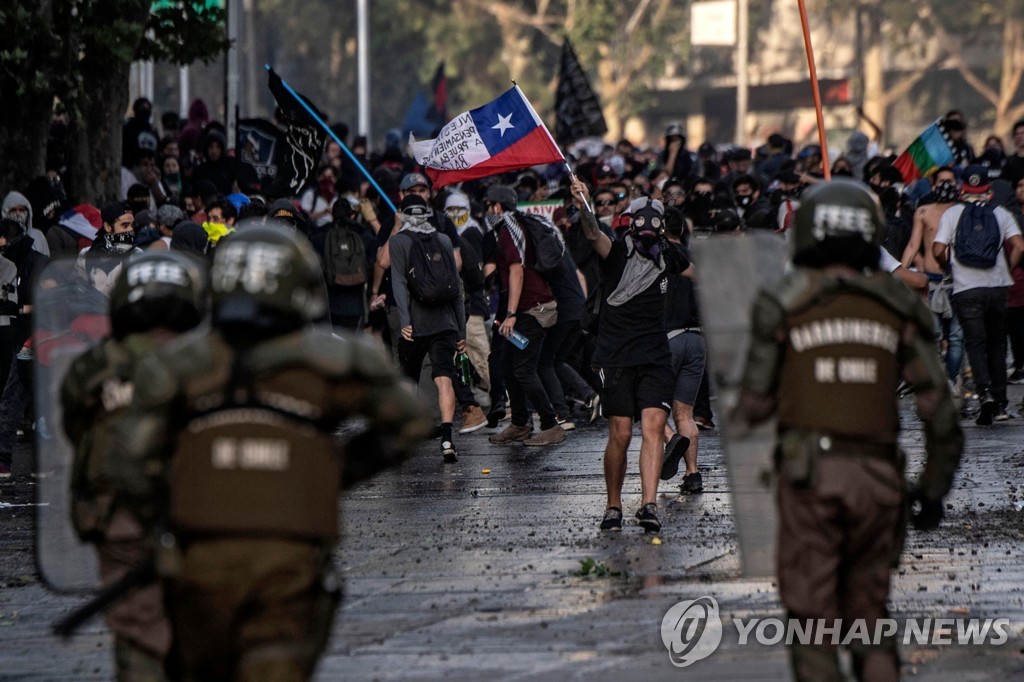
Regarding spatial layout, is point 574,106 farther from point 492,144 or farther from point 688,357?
point 688,357

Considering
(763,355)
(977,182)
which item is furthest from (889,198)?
(763,355)

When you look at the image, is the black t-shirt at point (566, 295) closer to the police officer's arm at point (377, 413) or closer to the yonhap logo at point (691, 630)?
the yonhap logo at point (691, 630)

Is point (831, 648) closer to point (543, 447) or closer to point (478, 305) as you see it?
point (543, 447)

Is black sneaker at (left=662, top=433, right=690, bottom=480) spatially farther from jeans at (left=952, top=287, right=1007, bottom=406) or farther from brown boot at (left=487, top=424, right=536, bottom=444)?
jeans at (left=952, top=287, right=1007, bottom=406)

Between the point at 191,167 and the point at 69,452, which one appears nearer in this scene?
the point at 69,452

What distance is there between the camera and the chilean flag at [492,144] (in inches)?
474

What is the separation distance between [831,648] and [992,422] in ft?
28.7

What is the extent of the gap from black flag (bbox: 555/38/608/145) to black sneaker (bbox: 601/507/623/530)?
41.2 ft

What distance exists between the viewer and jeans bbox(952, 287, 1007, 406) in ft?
43.3

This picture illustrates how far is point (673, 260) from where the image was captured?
977cm

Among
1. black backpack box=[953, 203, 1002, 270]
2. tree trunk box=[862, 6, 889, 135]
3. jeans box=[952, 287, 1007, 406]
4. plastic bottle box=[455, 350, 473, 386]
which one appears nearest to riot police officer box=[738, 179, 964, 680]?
plastic bottle box=[455, 350, 473, 386]

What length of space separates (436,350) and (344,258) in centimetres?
241

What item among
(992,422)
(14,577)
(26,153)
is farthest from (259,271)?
(26,153)

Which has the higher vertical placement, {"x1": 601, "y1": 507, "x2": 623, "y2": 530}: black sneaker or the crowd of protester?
the crowd of protester
